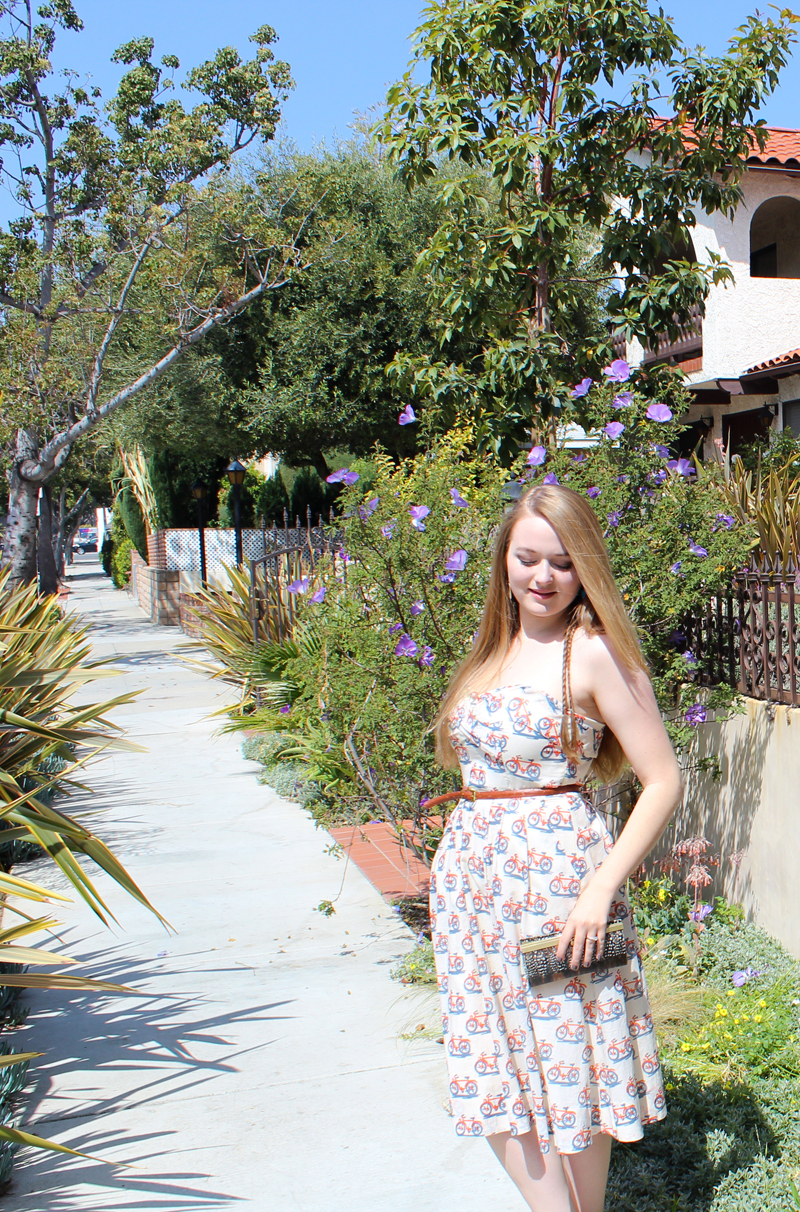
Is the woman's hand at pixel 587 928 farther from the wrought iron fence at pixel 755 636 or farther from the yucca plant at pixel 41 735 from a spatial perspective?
the wrought iron fence at pixel 755 636

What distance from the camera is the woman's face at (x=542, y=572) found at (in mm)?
2115

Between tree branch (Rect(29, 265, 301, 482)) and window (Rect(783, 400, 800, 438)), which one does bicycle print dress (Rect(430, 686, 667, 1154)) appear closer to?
window (Rect(783, 400, 800, 438))

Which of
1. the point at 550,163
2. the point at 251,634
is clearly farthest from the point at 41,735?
the point at 251,634

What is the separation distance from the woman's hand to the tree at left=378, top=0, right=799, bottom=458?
4.27m

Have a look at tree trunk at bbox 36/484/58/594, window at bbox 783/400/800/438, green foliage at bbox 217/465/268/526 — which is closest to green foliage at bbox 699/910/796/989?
window at bbox 783/400/800/438

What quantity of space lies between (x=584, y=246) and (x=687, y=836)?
1472 cm

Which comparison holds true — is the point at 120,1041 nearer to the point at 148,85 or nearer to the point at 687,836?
the point at 687,836

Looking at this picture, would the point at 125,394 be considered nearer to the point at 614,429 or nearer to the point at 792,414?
the point at 792,414

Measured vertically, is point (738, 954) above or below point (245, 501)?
below

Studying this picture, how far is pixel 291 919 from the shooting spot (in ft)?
15.2

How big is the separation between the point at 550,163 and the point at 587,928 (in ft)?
16.6

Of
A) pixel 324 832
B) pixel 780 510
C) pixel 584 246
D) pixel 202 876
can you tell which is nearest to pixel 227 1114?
pixel 202 876

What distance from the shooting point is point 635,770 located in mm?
2002

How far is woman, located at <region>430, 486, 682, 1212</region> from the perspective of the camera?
2.00 m
